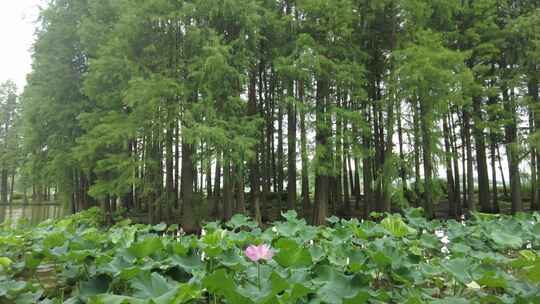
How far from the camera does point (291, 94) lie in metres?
11.9

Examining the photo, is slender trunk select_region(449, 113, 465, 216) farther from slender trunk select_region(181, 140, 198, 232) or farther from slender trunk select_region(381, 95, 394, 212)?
slender trunk select_region(181, 140, 198, 232)

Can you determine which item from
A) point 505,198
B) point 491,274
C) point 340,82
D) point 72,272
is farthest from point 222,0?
point 505,198

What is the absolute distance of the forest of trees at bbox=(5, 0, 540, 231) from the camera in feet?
33.5

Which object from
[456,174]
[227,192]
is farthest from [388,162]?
[227,192]

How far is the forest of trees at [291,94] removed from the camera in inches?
402

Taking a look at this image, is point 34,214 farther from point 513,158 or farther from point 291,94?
Answer: point 513,158

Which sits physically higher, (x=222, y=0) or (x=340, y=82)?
(x=222, y=0)

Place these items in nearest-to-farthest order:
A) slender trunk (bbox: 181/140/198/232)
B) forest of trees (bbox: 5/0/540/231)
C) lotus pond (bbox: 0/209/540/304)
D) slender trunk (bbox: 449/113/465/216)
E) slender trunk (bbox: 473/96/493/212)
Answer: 1. lotus pond (bbox: 0/209/540/304)
2. forest of trees (bbox: 5/0/540/231)
3. slender trunk (bbox: 181/140/198/232)
4. slender trunk (bbox: 473/96/493/212)
5. slender trunk (bbox: 449/113/465/216)

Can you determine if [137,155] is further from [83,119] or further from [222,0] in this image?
[222,0]

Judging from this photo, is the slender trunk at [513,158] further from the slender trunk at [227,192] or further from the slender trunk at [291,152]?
the slender trunk at [227,192]

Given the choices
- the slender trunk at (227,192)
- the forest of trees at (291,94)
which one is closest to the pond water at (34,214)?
the forest of trees at (291,94)

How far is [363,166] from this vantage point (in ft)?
42.2

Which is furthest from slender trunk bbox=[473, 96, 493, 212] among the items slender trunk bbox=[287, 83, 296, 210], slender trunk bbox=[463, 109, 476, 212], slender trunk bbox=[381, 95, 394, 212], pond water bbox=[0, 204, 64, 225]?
pond water bbox=[0, 204, 64, 225]

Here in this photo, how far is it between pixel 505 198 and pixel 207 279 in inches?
736
